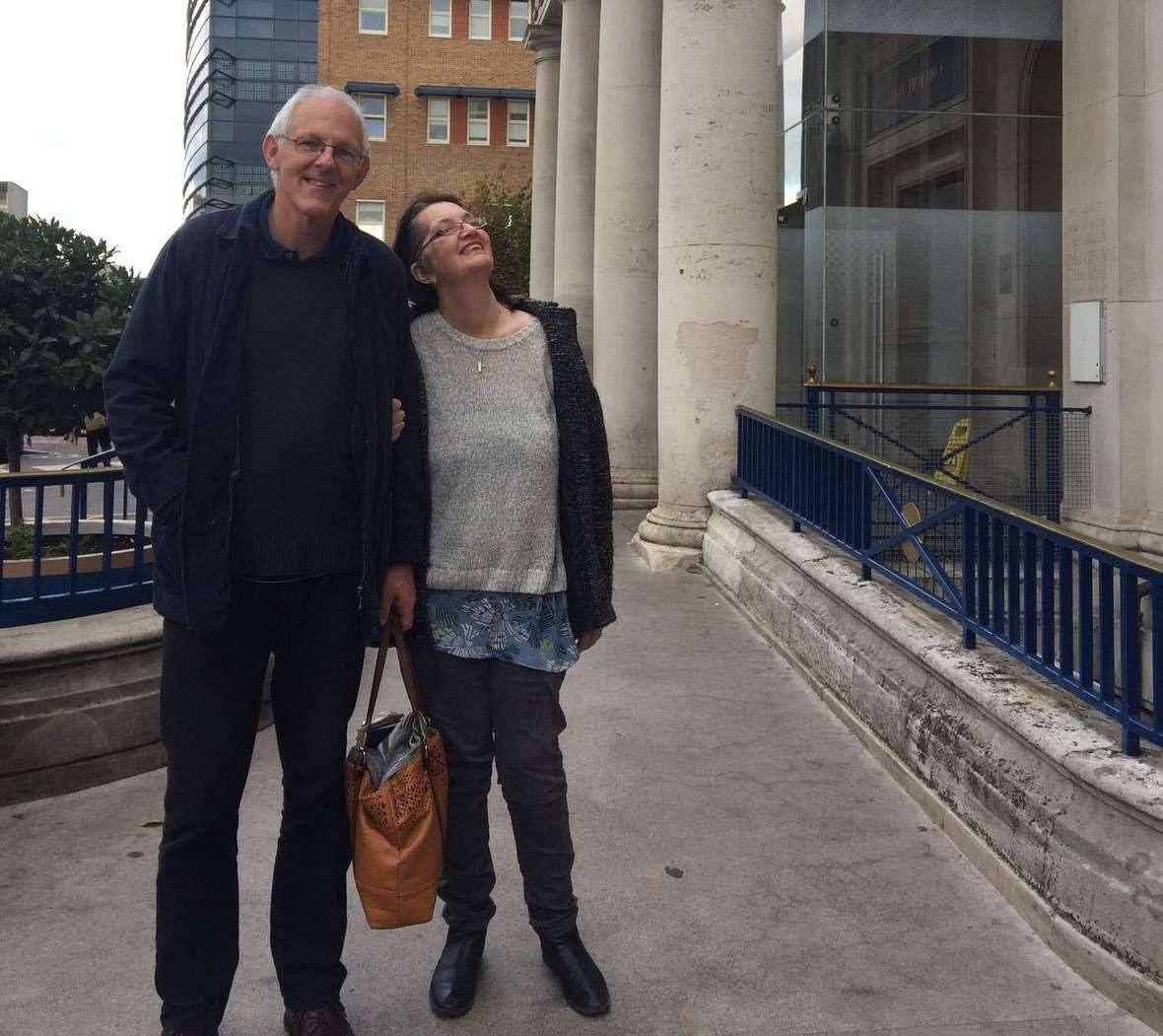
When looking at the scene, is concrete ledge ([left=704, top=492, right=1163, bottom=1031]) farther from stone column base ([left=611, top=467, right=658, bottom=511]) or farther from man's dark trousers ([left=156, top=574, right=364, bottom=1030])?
stone column base ([left=611, top=467, right=658, bottom=511])

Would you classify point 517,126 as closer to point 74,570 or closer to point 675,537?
point 675,537

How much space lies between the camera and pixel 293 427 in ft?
8.32

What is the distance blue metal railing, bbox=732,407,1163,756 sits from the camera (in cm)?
326

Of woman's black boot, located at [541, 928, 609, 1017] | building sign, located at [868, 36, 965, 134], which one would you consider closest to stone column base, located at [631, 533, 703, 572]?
building sign, located at [868, 36, 965, 134]

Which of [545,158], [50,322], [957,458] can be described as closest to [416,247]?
[50,322]

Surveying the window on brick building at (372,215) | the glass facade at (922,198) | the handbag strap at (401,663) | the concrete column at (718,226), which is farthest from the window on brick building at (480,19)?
the handbag strap at (401,663)

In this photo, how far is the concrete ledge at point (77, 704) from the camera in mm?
4273

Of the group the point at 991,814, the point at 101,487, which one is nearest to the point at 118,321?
the point at 101,487

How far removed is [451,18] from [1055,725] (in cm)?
4418

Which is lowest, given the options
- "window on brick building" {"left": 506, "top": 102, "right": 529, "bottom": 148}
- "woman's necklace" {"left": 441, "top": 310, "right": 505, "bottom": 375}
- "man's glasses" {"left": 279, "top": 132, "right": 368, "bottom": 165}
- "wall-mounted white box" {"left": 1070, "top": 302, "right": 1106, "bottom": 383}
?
"woman's necklace" {"left": 441, "top": 310, "right": 505, "bottom": 375}

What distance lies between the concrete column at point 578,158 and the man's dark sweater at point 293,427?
1301 centimetres

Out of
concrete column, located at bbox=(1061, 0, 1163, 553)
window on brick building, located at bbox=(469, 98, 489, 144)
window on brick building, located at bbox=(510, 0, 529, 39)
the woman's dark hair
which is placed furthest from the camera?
window on brick building, located at bbox=(510, 0, 529, 39)

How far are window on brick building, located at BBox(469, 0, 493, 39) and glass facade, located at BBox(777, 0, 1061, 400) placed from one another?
3486cm

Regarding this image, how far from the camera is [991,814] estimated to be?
146 inches
